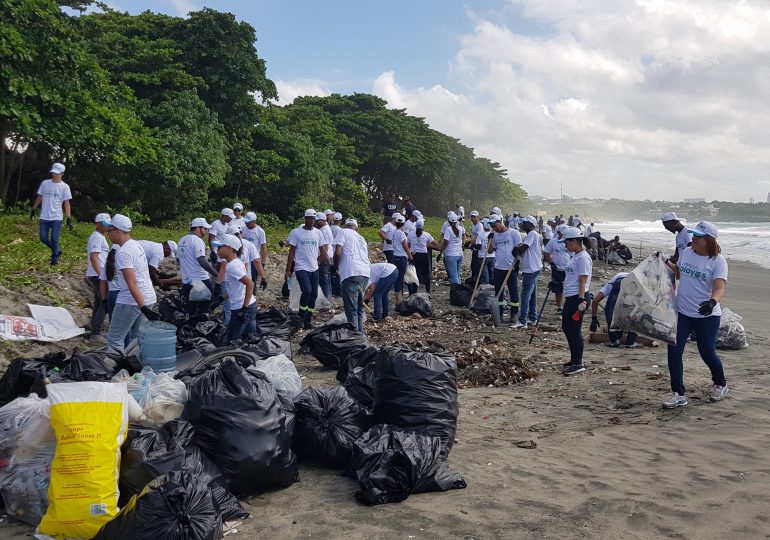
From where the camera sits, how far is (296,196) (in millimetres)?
22219

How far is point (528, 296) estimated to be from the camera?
945 cm

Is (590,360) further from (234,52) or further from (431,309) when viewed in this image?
(234,52)

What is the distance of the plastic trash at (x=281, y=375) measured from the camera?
4.36 metres

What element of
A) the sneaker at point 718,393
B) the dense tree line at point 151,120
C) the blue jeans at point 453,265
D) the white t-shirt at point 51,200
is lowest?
A: the sneaker at point 718,393

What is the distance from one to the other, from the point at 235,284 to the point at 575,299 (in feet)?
12.0

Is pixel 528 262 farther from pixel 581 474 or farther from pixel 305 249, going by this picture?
pixel 581 474

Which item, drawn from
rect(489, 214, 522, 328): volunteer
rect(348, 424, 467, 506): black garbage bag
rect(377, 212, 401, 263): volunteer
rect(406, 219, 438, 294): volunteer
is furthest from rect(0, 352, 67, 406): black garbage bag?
rect(406, 219, 438, 294): volunteer

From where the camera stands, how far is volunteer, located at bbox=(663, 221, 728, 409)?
5125 millimetres

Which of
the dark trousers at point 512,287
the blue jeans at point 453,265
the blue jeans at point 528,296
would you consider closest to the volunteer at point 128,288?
the blue jeans at point 528,296

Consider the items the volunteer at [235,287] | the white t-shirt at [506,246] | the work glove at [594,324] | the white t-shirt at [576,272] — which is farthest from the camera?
the white t-shirt at [506,246]

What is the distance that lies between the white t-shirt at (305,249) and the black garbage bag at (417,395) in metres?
4.85

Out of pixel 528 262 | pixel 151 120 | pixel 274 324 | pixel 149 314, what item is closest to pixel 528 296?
pixel 528 262

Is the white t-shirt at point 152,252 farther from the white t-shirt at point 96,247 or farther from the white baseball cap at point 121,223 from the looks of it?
the white baseball cap at point 121,223

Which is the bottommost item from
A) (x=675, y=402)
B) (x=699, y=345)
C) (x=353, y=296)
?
(x=675, y=402)
